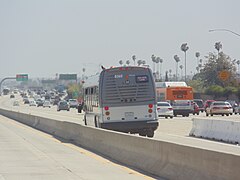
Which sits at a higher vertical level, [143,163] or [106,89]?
[106,89]

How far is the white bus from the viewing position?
27.0 meters

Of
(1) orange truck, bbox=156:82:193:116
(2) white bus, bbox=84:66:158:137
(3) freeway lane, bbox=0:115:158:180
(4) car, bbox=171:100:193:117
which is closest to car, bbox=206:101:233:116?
(4) car, bbox=171:100:193:117

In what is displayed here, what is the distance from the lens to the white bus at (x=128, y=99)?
27.0m

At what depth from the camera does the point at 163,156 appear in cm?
1473

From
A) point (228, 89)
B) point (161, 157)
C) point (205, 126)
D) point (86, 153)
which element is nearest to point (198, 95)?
point (228, 89)

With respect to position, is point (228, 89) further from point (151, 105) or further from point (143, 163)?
point (143, 163)

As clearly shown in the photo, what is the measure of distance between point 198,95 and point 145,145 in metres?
89.2

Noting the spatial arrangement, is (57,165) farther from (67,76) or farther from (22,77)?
(67,76)

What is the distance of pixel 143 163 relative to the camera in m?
16.5

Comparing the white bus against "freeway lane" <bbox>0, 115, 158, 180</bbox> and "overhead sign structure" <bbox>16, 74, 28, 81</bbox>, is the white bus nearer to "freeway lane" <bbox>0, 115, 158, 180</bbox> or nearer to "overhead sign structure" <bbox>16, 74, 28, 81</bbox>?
"freeway lane" <bbox>0, 115, 158, 180</bbox>

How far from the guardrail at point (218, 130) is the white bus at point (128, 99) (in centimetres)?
338

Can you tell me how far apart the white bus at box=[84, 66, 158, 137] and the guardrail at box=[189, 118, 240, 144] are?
338 cm

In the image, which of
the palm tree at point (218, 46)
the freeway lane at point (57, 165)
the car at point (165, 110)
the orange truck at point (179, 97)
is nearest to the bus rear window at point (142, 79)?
the freeway lane at point (57, 165)

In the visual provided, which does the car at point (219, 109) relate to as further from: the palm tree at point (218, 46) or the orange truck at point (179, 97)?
the palm tree at point (218, 46)
